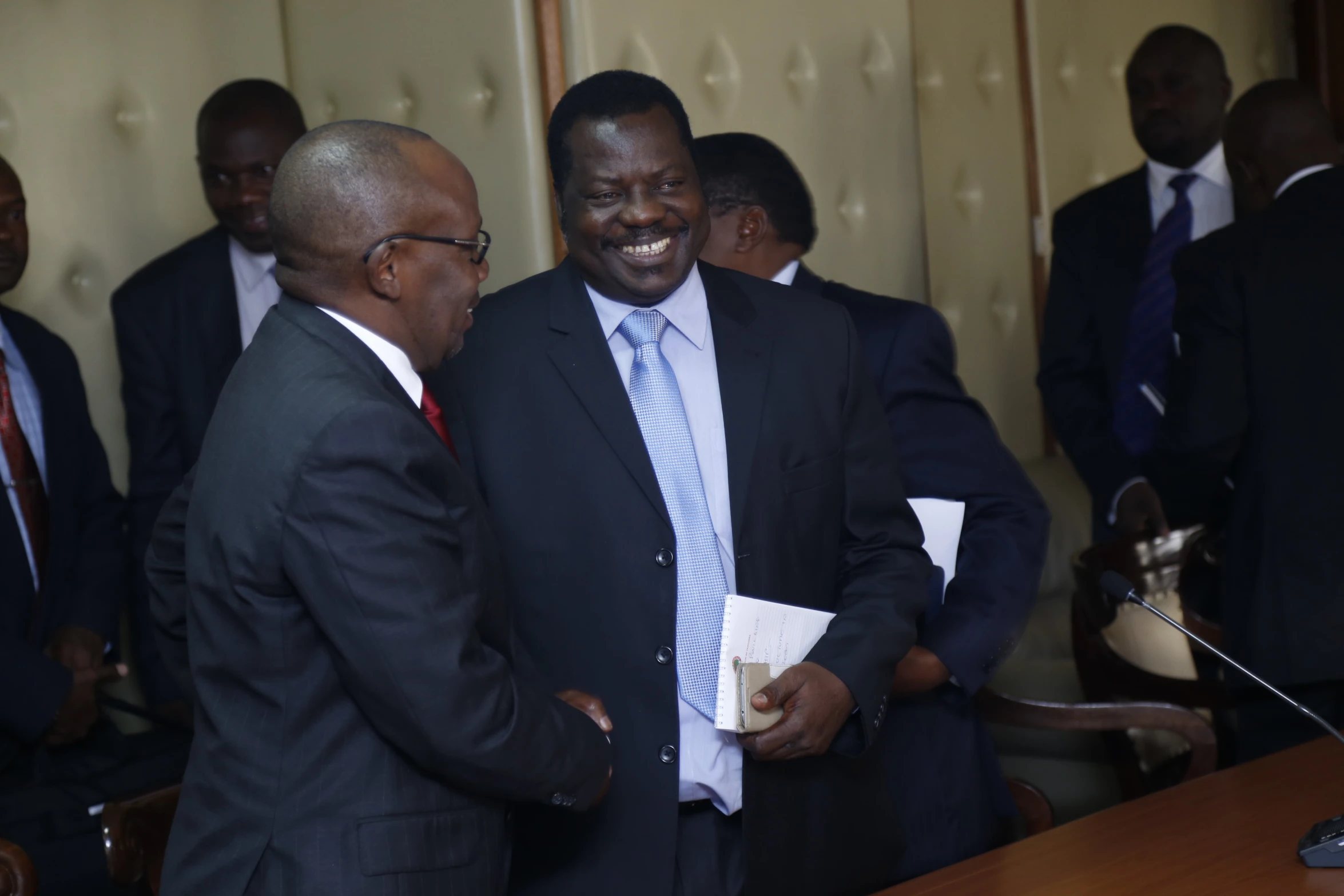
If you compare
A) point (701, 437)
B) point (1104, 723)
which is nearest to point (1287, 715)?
point (1104, 723)

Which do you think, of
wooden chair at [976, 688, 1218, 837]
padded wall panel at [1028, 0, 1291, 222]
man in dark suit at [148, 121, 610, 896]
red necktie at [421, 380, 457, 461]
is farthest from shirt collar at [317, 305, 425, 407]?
padded wall panel at [1028, 0, 1291, 222]

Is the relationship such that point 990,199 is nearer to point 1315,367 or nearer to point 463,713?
point 1315,367

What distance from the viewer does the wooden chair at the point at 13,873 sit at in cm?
201

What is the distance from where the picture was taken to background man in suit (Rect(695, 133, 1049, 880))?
7.44 feet

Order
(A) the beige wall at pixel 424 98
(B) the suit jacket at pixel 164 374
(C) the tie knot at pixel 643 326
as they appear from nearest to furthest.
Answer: (C) the tie knot at pixel 643 326, (A) the beige wall at pixel 424 98, (B) the suit jacket at pixel 164 374

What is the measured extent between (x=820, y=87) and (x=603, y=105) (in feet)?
5.51

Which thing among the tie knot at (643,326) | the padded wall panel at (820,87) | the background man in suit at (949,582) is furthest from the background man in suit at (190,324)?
the tie knot at (643,326)

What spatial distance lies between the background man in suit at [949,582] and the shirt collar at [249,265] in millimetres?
1368

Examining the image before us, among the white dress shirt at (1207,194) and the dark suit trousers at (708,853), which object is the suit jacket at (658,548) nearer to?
the dark suit trousers at (708,853)

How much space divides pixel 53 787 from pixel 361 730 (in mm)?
1439

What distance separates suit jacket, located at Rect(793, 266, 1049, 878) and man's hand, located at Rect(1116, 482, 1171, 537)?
1260mm

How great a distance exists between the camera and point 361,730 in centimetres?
151

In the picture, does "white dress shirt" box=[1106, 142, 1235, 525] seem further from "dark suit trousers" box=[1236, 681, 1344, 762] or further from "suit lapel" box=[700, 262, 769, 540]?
"suit lapel" box=[700, 262, 769, 540]

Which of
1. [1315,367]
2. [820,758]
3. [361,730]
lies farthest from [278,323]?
[1315,367]
